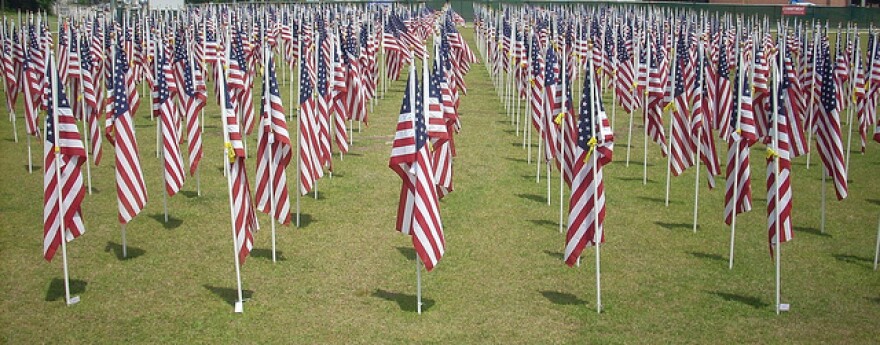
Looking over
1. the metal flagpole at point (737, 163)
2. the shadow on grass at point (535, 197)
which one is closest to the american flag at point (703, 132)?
the metal flagpole at point (737, 163)

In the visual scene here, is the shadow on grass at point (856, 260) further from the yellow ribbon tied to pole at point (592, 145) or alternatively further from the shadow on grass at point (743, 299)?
the yellow ribbon tied to pole at point (592, 145)

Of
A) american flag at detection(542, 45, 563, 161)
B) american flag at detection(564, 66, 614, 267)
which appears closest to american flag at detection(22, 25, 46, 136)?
american flag at detection(542, 45, 563, 161)

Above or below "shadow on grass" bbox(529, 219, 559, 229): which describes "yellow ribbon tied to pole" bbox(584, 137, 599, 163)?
above

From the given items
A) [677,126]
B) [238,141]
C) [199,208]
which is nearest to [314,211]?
[199,208]

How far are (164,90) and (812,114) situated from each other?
17457 mm

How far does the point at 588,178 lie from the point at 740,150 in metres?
3.52

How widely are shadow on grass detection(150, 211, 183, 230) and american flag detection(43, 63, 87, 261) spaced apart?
4.64 metres

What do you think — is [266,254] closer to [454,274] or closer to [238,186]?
[238,186]

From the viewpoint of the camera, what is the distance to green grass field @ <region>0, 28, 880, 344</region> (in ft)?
47.6

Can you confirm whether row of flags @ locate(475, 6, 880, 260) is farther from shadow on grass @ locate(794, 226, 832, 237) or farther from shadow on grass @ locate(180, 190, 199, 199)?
shadow on grass @ locate(180, 190, 199, 199)

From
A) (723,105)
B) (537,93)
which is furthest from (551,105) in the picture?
(723,105)

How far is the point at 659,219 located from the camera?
21.3 metres

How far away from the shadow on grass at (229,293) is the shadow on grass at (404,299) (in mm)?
1928

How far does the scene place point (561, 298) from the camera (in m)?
15.9
